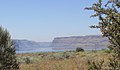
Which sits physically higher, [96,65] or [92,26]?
[92,26]

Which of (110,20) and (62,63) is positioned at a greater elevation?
(110,20)

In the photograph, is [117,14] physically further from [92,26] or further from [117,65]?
[117,65]

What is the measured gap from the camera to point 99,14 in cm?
482

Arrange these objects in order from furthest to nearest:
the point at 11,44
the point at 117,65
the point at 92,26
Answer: the point at 11,44, the point at 117,65, the point at 92,26

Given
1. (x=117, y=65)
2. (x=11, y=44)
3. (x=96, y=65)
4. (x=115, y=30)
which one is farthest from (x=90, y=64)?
(x=11, y=44)

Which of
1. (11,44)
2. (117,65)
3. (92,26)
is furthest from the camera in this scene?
(11,44)

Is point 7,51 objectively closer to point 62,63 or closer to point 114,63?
point 62,63

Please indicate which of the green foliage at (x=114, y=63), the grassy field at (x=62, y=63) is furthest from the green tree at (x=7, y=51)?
the green foliage at (x=114, y=63)

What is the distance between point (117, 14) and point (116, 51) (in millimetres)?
640

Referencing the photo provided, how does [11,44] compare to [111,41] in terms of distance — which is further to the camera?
[11,44]

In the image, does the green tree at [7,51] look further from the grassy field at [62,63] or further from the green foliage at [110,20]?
the green foliage at [110,20]

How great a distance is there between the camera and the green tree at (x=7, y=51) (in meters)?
15.4

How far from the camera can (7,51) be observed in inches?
614

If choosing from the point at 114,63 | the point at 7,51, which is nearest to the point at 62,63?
the point at 7,51
